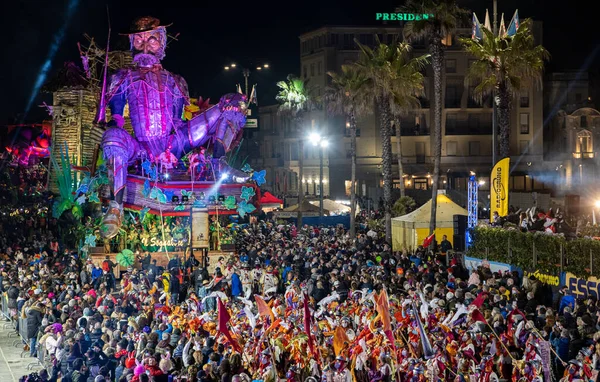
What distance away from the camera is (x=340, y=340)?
55.1 ft

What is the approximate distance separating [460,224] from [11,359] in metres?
17.8

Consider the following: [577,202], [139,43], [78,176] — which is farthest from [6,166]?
[577,202]

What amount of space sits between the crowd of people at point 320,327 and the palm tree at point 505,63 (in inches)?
290

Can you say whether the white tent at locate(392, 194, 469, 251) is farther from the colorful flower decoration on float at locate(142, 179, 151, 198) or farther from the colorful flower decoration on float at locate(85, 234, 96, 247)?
the colorful flower decoration on float at locate(85, 234, 96, 247)

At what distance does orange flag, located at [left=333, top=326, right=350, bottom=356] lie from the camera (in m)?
16.7

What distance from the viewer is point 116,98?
3934 cm

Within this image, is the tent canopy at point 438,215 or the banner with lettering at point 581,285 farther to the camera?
the tent canopy at point 438,215

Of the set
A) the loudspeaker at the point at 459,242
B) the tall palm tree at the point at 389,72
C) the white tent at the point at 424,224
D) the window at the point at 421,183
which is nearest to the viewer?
the loudspeaker at the point at 459,242

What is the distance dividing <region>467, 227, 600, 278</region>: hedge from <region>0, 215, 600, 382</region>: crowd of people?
0.92 meters

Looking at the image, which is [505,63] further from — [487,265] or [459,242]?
[487,265]

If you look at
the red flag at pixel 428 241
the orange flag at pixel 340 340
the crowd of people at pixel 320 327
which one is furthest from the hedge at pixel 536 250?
the orange flag at pixel 340 340

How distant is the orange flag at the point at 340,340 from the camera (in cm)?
1672

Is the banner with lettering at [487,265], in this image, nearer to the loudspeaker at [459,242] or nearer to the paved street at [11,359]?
the loudspeaker at [459,242]

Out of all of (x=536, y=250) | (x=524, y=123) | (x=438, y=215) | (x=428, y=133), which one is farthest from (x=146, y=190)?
(x=524, y=123)
